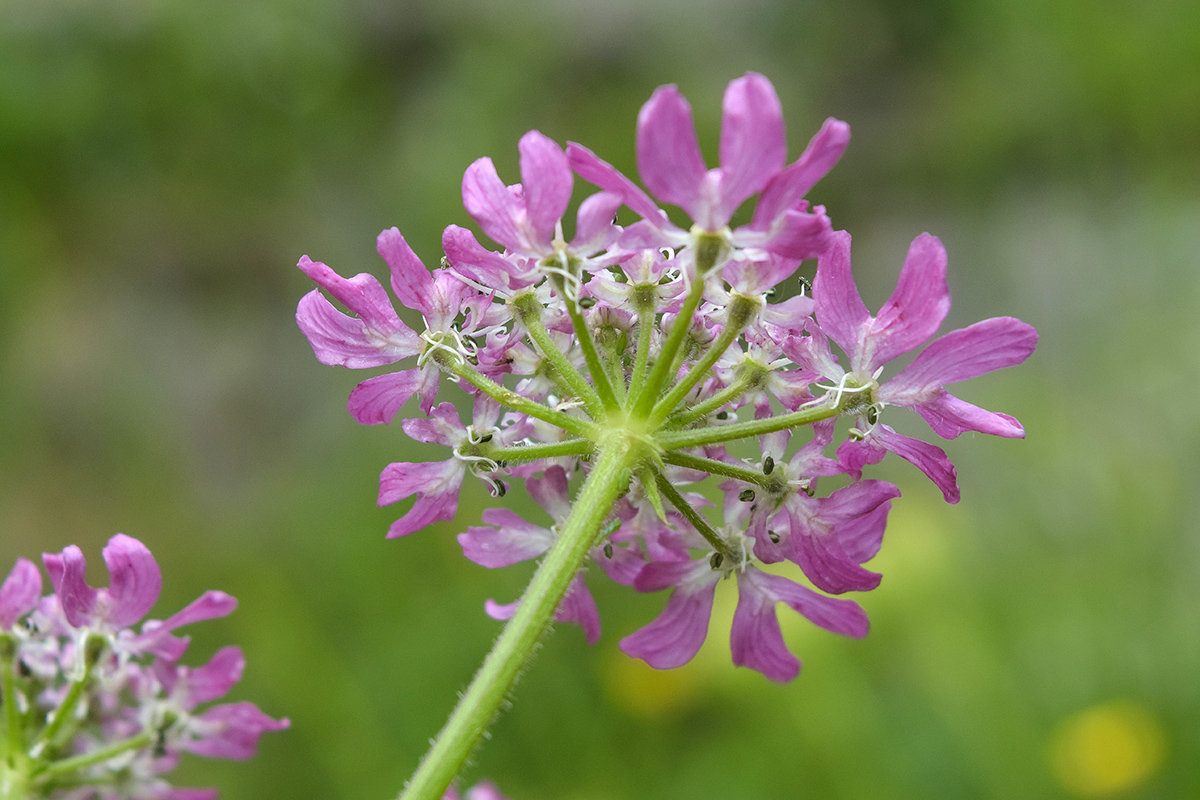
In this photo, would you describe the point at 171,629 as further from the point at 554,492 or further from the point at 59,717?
the point at 554,492

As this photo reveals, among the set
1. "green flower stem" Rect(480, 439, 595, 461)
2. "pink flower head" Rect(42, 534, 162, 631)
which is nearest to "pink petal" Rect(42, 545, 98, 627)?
"pink flower head" Rect(42, 534, 162, 631)

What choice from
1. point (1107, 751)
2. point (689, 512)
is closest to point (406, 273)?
point (689, 512)

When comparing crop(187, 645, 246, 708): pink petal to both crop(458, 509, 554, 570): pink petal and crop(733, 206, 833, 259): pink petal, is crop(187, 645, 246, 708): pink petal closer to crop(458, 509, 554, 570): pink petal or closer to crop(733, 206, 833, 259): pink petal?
crop(458, 509, 554, 570): pink petal

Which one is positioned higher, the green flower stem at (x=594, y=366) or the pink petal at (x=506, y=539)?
the green flower stem at (x=594, y=366)

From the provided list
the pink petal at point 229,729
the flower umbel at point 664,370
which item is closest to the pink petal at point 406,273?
the flower umbel at point 664,370

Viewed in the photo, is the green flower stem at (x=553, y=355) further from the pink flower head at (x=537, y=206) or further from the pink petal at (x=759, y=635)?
the pink petal at (x=759, y=635)
